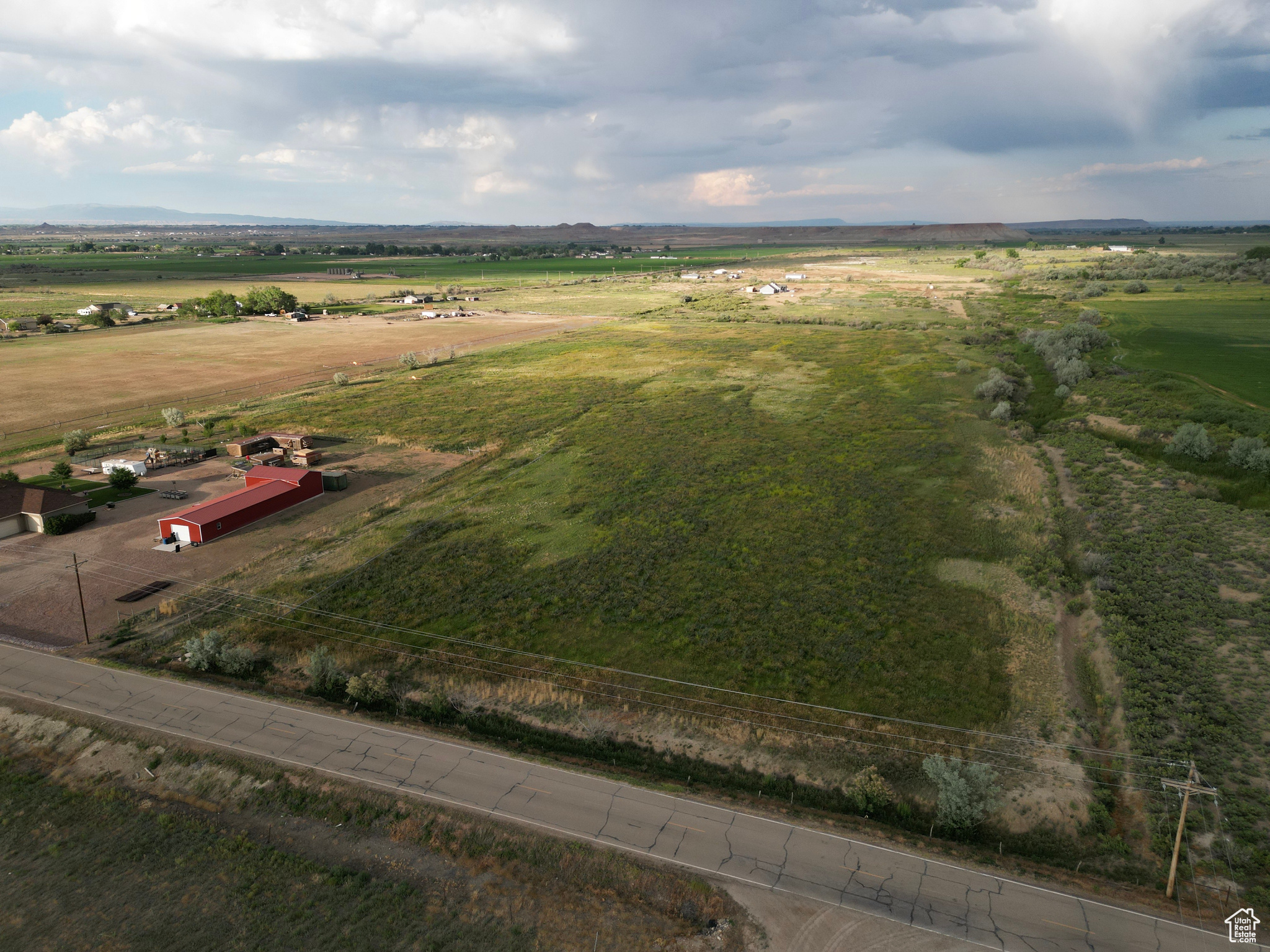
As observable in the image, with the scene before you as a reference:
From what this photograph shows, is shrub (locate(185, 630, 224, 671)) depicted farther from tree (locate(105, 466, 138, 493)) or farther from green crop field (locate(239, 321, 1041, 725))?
tree (locate(105, 466, 138, 493))

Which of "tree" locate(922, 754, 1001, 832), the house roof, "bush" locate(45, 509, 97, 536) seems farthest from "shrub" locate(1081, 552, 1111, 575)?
the house roof

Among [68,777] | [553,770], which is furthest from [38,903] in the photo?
[553,770]

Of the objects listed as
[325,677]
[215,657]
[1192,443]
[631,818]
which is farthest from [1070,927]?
[1192,443]

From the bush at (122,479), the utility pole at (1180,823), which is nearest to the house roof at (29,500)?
the bush at (122,479)

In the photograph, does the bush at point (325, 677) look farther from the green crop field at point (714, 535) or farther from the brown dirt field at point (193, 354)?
the brown dirt field at point (193, 354)

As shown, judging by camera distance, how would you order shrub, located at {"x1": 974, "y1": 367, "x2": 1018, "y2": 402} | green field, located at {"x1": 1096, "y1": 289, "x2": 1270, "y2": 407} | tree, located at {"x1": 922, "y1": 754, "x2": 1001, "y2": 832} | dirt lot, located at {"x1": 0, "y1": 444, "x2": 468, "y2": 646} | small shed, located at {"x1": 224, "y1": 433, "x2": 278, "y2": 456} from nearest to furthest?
tree, located at {"x1": 922, "y1": 754, "x2": 1001, "y2": 832}
dirt lot, located at {"x1": 0, "y1": 444, "x2": 468, "y2": 646}
small shed, located at {"x1": 224, "y1": 433, "x2": 278, "y2": 456}
green field, located at {"x1": 1096, "y1": 289, "x2": 1270, "y2": 407}
shrub, located at {"x1": 974, "y1": 367, "x2": 1018, "y2": 402}

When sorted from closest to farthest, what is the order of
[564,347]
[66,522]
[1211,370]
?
1. [66,522]
2. [1211,370]
3. [564,347]

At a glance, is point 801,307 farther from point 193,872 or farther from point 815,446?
point 193,872
